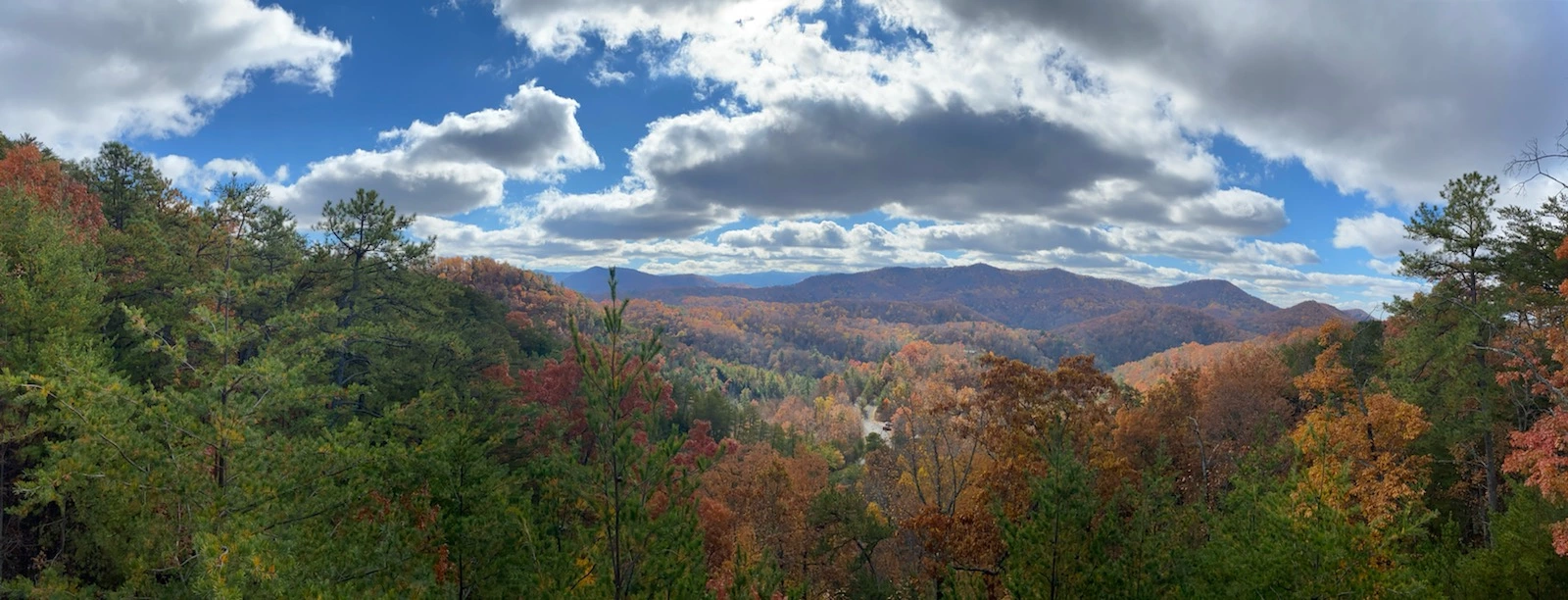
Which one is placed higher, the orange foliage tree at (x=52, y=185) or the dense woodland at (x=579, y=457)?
the orange foliage tree at (x=52, y=185)

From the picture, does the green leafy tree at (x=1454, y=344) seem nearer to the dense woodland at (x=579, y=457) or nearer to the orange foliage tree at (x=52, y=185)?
the dense woodland at (x=579, y=457)

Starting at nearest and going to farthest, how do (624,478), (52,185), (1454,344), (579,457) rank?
(624,478) < (579,457) < (1454,344) < (52,185)

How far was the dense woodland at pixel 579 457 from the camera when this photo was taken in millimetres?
8375

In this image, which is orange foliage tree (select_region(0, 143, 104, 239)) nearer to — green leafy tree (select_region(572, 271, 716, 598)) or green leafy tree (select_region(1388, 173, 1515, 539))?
green leafy tree (select_region(572, 271, 716, 598))

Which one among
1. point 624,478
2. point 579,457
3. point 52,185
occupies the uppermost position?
point 52,185

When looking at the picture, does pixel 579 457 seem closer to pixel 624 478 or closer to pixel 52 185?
pixel 624 478

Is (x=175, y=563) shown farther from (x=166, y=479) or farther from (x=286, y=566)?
(x=286, y=566)

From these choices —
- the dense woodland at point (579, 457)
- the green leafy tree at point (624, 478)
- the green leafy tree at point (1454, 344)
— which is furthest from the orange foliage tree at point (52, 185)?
the green leafy tree at point (1454, 344)

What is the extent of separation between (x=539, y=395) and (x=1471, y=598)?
25.4 m

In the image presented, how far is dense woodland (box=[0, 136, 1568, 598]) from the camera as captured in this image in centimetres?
838

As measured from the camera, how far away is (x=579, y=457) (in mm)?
13055

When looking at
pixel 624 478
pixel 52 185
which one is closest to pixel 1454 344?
pixel 624 478

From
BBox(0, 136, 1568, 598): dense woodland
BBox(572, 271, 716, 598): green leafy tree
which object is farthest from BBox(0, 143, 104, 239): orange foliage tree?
BBox(572, 271, 716, 598): green leafy tree

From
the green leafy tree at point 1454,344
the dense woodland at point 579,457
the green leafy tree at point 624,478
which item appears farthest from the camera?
the green leafy tree at point 1454,344
